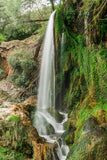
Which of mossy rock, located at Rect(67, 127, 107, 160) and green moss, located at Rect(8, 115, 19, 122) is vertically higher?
green moss, located at Rect(8, 115, 19, 122)

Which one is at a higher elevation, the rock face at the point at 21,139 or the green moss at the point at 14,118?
the green moss at the point at 14,118

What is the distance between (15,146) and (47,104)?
5465 millimetres

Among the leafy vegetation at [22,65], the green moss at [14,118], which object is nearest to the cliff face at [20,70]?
the leafy vegetation at [22,65]

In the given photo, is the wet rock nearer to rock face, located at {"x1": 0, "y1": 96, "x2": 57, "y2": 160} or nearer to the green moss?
rock face, located at {"x1": 0, "y1": 96, "x2": 57, "y2": 160}

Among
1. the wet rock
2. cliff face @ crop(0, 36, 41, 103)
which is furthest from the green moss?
cliff face @ crop(0, 36, 41, 103)

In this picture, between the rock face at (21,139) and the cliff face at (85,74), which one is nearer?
the cliff face at (85,74)

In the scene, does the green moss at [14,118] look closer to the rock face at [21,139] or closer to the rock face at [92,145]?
the rock face at [21,139]

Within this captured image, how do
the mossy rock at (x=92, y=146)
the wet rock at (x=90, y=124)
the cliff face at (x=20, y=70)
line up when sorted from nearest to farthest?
the mossy rock at (x=92, y=146) < the wet rock at (x=90, y=124) < the cliff face at (x=20, y=70)

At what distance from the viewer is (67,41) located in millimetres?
9164

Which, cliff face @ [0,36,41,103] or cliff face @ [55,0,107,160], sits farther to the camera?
cliff face @ [0,36,41,103]

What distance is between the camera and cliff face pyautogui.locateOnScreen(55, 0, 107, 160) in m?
3.87

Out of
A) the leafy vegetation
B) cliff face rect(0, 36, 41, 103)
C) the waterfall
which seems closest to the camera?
the waterfall

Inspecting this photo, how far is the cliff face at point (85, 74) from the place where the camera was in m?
3.87

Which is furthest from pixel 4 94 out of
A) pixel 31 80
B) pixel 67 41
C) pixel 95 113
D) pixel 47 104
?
pixel 95 113
